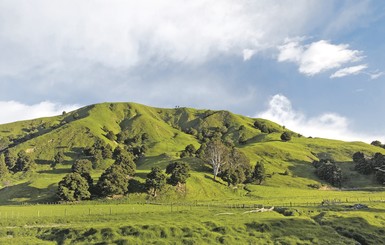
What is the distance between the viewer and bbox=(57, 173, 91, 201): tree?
98.1 metres

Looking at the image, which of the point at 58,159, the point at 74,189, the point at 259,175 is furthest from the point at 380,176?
the point at 58,159

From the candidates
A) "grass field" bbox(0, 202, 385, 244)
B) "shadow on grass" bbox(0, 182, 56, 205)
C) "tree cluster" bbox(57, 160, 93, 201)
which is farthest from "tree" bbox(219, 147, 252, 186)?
"shadow on grass" bbox(0, 182, 56, 205)

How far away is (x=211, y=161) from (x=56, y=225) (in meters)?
75.7

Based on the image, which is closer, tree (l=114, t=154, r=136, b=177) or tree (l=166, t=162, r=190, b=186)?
tree (l=166, t=162, r=190, b=186)

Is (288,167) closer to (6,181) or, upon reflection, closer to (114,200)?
(114,200)

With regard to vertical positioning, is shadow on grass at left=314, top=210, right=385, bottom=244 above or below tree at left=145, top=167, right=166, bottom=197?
below

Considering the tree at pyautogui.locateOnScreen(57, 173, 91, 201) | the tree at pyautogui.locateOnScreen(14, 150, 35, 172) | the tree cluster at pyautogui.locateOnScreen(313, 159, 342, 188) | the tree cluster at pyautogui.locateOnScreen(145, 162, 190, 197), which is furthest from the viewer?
the tree at pyautogui.locateOnScreen(14, 150, 35, 172)

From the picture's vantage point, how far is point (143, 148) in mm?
184250

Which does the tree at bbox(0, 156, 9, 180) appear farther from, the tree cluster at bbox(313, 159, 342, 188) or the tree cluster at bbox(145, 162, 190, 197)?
the tree cluster at bbox(313, 159, 342, 188)

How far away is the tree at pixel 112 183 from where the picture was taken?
100125 millimetres

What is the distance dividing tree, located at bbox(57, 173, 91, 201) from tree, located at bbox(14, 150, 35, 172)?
235 feet

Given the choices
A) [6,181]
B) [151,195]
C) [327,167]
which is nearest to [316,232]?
[151,195]

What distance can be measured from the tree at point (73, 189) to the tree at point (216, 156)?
44.5m

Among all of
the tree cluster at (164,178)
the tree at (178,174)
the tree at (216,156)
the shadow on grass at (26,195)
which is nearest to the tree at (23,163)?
the shadow on grass at (26,195)
